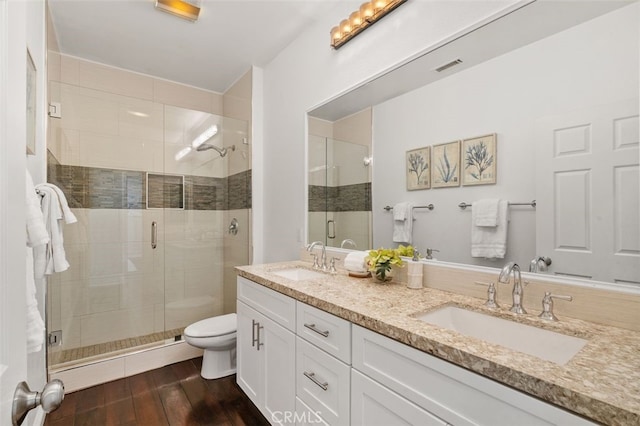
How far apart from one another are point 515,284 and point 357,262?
79cm

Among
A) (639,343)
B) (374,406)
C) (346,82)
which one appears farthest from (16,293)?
(346,82)

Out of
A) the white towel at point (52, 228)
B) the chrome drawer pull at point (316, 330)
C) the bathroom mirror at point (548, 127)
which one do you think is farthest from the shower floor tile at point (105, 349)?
the bathroom mirror at point (548, 127)

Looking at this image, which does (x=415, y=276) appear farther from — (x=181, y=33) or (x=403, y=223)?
(x=181, y=33)

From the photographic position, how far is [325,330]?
1254mm

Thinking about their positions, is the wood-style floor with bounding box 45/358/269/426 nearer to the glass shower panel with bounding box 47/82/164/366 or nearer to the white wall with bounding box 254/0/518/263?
the glass shower panel with bounding box 47/82/164/366

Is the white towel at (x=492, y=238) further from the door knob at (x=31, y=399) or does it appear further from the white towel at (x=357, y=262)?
the door knob at (x=31, y=399)

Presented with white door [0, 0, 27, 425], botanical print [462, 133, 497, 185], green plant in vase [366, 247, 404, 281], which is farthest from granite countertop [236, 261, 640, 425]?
white door [0, 0, 27, 425]

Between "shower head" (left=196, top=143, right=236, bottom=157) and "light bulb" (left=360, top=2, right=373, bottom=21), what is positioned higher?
"light bulb" (left=360, top=2, right=373, bottom=21)

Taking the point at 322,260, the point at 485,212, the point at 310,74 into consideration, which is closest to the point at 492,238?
the point at 485,212

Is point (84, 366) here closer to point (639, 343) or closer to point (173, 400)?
point (173, 400)

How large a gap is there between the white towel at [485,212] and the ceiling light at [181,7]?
2.09m

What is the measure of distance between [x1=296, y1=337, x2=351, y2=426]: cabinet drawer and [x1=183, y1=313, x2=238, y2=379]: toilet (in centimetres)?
101

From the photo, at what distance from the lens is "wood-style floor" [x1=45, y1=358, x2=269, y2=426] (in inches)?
71.5

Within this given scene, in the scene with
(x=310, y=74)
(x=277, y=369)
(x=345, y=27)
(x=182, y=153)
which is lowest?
(x=277, y=369)
